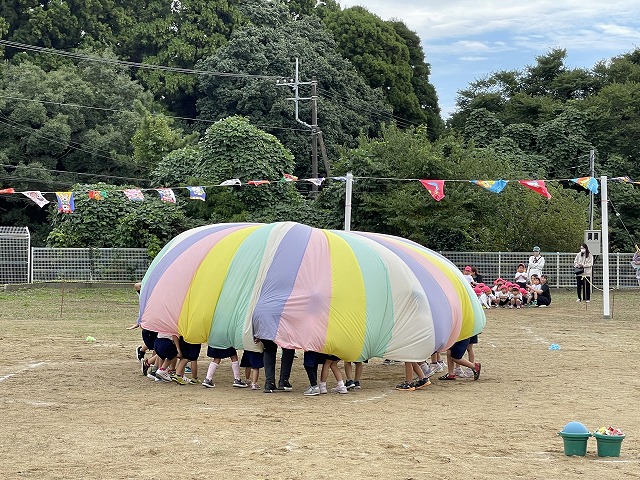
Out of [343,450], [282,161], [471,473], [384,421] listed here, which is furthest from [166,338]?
[282,161]

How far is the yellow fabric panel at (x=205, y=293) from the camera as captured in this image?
14.5m

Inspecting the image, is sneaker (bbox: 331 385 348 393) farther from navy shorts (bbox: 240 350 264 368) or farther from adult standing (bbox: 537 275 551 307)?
adult standing (bbox: 537 275 551 307)

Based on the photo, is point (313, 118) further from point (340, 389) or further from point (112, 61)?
point (340, 389)

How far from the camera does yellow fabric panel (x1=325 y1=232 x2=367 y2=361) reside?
14086mm

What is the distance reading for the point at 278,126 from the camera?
5281 cm

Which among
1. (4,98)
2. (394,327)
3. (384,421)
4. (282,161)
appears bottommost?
(384,421)

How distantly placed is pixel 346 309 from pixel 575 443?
516cm

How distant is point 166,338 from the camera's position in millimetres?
15102

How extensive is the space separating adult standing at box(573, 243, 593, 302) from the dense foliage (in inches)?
211

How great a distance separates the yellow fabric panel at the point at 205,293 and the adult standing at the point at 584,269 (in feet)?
58.7

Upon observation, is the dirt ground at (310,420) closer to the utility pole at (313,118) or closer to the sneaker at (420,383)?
the sneaker at (420,383)

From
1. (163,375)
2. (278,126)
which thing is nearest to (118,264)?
(278,126)

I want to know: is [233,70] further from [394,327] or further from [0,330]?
[394,327]

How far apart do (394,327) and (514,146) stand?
3776cm
